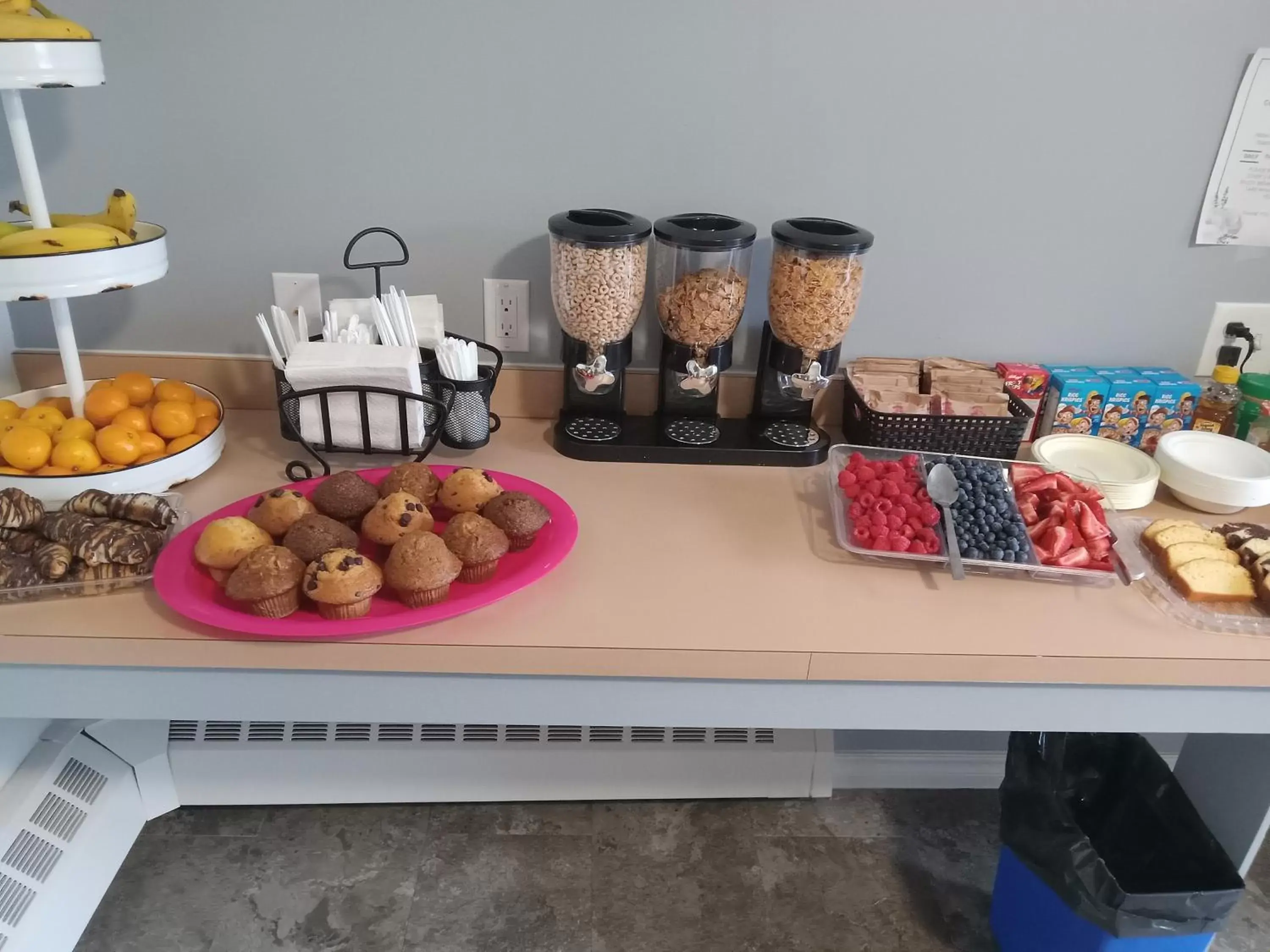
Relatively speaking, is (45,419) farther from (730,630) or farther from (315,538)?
(730,630)

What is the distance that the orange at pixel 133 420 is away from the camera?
1.10 m

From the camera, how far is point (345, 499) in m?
1.02

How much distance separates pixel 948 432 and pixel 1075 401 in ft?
0.74

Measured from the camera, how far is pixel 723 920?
4.63 ft

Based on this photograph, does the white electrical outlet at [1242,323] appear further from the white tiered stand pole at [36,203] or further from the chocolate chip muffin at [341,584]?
the white tiered stand pole at [36,203]

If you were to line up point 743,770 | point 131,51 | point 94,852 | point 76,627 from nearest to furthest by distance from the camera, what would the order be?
point 76,627 → point 131,51 → point 94,852 → point 743,770

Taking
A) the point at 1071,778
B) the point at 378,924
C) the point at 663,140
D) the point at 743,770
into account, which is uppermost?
the point at 663,140

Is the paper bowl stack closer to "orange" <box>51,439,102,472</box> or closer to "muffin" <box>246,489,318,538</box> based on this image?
"muffin" <box>246,489,318,538</box>

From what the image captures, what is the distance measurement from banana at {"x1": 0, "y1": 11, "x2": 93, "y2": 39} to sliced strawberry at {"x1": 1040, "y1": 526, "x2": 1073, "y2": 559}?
1.29 m

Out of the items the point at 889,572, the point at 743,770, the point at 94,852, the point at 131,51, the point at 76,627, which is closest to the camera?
the point at 76,627

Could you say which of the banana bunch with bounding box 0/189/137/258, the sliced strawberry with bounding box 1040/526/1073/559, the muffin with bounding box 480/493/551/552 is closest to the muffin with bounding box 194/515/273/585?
the muffin with bounding box 480/493/551/552

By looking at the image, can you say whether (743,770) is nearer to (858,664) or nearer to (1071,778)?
(1071,778)

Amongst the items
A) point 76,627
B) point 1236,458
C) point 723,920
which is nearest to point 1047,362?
point 1236,458

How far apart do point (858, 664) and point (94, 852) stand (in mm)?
1206
